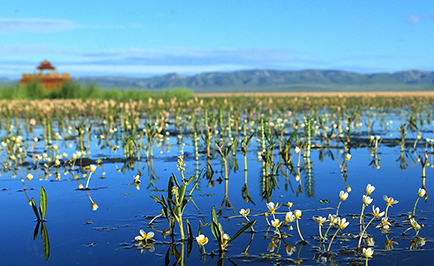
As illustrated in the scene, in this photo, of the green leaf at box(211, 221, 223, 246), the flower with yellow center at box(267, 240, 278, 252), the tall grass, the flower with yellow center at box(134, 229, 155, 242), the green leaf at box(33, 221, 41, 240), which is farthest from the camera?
the tall grass

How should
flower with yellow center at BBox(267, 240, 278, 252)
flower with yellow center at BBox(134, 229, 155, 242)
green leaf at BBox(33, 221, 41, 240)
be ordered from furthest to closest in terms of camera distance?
green leaf at BBox(33, 221, 41, 240) < flower with yellow center at BBox(134, 229, 155, 242) < flower with yellow center at BBox(267, 240, 278, 252)

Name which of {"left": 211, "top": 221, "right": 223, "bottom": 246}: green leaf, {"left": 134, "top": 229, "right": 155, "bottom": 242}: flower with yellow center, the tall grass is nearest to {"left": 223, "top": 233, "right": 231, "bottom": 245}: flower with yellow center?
{"left": 211, "top": 221, "right": 223, "bottom": 246}: green leaf

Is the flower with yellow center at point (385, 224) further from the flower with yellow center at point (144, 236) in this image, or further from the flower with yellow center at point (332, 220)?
the flower with yellow center at point (144, 236)

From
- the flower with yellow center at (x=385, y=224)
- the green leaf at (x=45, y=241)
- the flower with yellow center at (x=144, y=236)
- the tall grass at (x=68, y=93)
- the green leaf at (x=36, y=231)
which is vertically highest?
the tall grass at (x=68, y=93)

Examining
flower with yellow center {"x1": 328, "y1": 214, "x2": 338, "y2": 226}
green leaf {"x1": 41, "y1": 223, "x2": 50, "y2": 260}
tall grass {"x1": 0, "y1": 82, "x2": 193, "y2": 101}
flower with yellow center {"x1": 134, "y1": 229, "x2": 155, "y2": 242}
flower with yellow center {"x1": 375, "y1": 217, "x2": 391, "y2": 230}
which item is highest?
tall grass {"x1": 0, "y1": 82, "x2": 193, "y2": 101}

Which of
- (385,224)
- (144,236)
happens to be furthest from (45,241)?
(385,224)

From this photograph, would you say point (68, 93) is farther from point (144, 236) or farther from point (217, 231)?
point (217, 231)

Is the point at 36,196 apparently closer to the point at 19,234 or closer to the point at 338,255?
the point at 19,234

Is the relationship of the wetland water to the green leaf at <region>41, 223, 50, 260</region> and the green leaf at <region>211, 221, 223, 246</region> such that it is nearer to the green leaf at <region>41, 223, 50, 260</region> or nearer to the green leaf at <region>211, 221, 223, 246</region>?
the green leaf at <region>41, 223, 50, 260</region>

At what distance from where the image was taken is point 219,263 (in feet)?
12.1

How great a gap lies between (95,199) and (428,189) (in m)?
4.00

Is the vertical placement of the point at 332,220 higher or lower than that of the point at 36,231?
higher

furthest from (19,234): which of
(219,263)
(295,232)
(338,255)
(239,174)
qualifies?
(239,174)

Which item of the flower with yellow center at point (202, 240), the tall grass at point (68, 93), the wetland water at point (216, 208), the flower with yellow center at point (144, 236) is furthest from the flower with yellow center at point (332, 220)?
the tall grass at point (68, 93)
